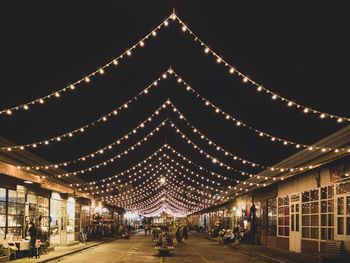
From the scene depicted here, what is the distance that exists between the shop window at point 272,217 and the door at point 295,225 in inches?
188

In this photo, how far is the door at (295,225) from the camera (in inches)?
1138

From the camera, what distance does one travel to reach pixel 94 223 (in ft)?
172

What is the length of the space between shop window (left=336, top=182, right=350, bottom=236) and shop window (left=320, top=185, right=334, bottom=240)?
829 millimetres

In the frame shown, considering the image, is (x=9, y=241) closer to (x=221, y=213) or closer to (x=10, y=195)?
(x=10, y=195)

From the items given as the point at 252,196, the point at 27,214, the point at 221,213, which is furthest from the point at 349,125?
the point at 221,213

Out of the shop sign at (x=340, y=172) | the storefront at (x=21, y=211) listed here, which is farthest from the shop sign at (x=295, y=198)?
the storefront at (x=21, y=211)

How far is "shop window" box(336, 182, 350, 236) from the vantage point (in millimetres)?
20891

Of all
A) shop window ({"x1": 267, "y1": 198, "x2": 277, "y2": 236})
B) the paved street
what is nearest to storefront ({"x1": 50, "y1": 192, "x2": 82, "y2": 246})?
the paved street

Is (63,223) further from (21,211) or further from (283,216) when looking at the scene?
(283,216)

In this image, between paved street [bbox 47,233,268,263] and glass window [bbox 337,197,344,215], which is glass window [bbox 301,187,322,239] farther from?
paved street [bbox 47,233,268,263]

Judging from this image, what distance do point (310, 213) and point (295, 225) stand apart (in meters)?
3.12

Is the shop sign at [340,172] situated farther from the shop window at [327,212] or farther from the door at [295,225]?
the door at [295,225]

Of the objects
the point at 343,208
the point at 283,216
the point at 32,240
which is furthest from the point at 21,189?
the point at 283,216

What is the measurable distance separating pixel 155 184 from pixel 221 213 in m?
13.6
